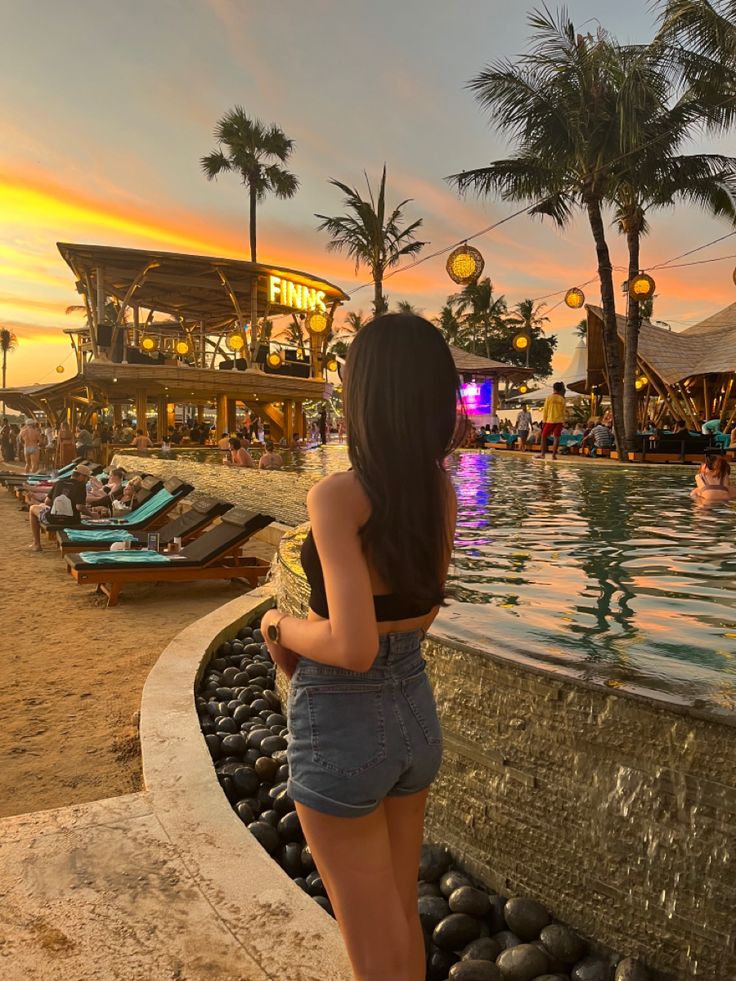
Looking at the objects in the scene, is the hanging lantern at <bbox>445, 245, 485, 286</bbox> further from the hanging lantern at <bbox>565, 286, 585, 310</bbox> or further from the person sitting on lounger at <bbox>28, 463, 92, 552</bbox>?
the hanging lantern at <bbox>565, 286, 585, 310</bbox>

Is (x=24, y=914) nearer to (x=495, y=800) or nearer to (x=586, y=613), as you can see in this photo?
(x=495, y=800)

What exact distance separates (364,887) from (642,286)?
1868 cm

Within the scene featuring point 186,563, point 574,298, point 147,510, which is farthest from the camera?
point 574,298

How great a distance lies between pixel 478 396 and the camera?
3888cm

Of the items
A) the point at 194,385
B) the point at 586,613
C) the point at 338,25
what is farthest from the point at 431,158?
the point at 586,613

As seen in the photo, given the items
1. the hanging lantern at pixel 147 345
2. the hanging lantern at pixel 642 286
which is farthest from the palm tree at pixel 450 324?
the hanging lantern at pixel 642 286

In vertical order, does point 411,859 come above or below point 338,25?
below

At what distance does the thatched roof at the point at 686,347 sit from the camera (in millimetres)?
27281

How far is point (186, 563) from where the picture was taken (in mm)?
6980

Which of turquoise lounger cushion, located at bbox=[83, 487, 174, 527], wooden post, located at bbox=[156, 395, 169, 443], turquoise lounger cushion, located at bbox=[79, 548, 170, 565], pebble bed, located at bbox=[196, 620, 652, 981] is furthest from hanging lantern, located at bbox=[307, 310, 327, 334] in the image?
pebble bed, located at bbox=[196, 620, 652, 981]

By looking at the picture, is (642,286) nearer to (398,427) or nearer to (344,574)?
(398,427)

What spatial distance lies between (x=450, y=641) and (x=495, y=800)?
565 millimetres

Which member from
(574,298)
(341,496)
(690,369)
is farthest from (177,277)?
(341,496)

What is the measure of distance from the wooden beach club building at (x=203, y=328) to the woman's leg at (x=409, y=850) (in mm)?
25438
